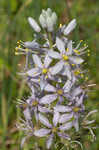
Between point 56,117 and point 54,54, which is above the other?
point 54,54

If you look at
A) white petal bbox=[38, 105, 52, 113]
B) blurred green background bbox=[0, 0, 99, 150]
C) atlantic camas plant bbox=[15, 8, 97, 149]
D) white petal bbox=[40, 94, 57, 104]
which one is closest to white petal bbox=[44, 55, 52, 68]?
atlantic camas plant bbox=[15, 8, 97, 149]

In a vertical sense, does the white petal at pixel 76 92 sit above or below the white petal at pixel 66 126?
above

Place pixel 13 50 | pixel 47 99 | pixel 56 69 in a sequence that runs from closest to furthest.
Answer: pixel 56 69, pixel 47 99, pixel 13 50

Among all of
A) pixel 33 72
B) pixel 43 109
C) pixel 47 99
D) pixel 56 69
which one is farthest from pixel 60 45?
pixel 43 109

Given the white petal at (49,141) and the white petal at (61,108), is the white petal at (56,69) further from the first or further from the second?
the white petal at (49,141)

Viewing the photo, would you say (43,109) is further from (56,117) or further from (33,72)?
(33,72)

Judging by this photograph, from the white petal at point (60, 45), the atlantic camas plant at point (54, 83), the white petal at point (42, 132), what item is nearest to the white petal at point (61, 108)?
the atlantic camas plant at point (54, 83)

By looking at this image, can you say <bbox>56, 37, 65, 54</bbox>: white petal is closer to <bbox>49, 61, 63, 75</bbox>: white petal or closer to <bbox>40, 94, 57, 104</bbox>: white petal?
<bbox>49, 61, 63, 75</bbox>: white petal

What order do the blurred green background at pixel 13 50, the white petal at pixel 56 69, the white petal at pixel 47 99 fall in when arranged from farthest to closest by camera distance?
the blurred green background at pixel 13 50
the white petal at pixel 47 99
the white petal at pixel 56 69

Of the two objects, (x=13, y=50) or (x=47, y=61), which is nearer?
(x=47, y=61)

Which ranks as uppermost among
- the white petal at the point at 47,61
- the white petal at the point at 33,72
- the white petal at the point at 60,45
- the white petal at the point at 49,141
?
the white petal at the point at 60,45
